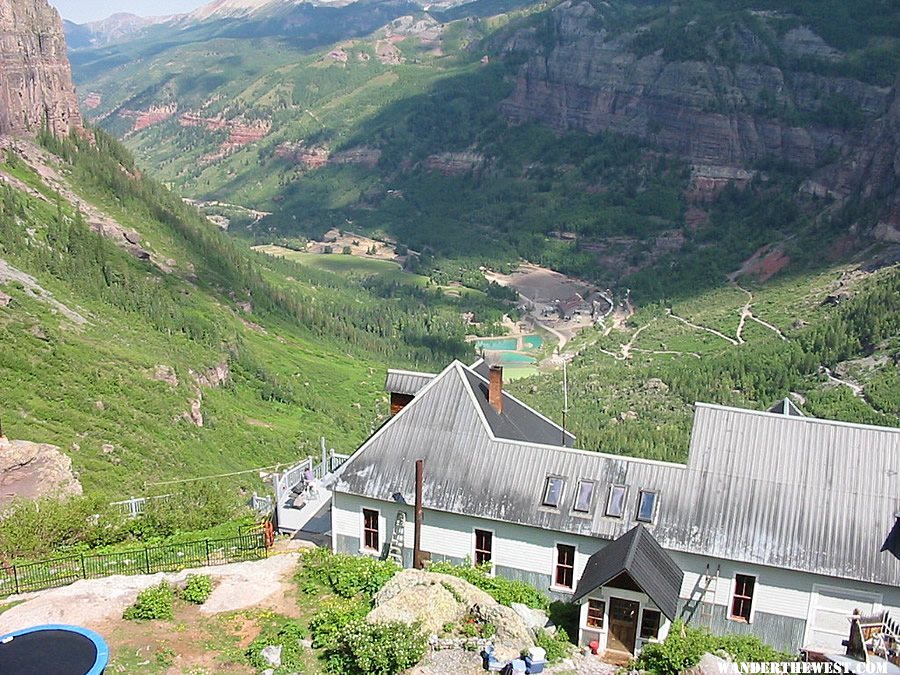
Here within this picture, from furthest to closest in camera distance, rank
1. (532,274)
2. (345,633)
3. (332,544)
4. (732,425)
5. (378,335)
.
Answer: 1. (532,274)
2. (378,335)
3. (332,544)
4. (732,425)
5. (345,633)

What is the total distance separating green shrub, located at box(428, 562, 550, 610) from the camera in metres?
40.2

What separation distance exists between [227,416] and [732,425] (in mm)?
49602

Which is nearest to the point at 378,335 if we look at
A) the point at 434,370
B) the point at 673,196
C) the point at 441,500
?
the point at 434,370

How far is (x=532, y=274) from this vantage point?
7564 inches

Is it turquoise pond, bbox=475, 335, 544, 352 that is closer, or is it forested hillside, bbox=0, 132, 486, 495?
forested hillside, bbox=0, 132, 486, 495

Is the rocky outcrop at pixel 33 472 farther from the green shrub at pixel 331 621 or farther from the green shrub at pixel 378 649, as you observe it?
the green shrub at pixel 378 649

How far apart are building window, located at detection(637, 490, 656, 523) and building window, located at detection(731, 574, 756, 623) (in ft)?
13.9

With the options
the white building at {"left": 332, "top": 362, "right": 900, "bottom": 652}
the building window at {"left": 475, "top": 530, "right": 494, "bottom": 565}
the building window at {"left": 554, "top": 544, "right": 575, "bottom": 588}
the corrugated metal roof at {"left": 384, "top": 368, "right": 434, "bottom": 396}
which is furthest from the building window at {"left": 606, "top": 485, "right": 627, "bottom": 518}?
the corrugated metal roof at {"left": 384, "top": 368, "right": 434, "bottom": 396}

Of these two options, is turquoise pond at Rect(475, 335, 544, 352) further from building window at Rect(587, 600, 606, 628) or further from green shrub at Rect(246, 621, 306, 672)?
green shrub at Rect(246, 621, 306, 672)

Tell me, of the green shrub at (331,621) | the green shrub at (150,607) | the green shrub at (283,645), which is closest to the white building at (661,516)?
the green shrub at (331,621)

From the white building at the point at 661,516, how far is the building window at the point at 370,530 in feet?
0.27

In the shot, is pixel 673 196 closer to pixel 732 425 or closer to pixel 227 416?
pixel 227 416

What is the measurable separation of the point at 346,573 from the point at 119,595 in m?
9.34

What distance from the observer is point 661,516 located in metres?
40.2
